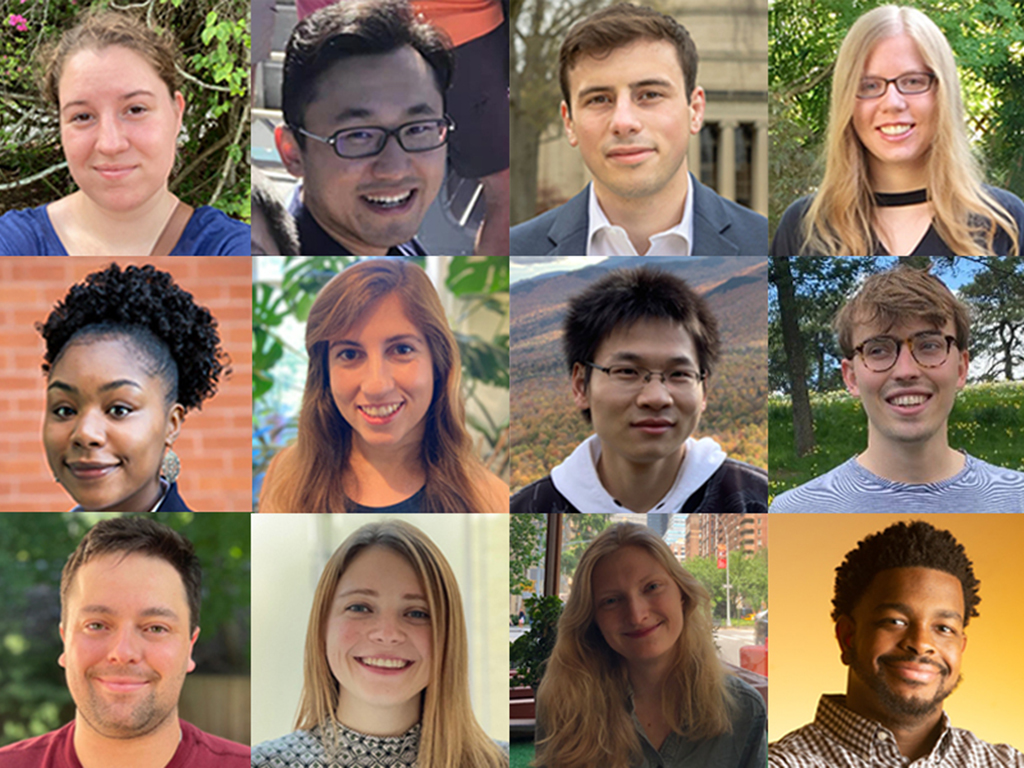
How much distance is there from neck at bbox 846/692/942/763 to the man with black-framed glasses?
85.0 inches

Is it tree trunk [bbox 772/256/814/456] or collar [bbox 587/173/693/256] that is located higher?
collar [bbox 587/173/693/256]

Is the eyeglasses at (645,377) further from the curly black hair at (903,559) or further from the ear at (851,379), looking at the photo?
the curly black hair at (903,559)

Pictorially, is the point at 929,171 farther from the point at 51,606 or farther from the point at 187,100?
the point at 51,606

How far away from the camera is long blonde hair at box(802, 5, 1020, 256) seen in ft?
10.7

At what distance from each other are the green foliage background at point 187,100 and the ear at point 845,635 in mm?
2410

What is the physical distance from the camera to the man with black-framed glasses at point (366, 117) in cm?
327

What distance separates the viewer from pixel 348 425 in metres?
3.34

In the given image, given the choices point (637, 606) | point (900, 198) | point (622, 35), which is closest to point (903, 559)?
point (637, 606)

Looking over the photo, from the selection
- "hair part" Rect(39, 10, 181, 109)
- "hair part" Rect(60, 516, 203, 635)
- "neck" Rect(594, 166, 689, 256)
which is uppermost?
"hair part" Rect(39, 10, 181, 109)

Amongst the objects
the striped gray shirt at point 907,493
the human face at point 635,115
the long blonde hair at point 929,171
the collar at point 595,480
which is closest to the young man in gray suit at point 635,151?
the human face at point 635,115

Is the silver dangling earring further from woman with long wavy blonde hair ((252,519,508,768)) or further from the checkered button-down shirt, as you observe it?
the checkered button-down shirt

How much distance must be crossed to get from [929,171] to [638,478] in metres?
1.38

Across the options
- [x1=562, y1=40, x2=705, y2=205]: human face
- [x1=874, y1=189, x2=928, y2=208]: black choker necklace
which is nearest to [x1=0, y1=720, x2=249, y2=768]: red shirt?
[x1=562, y1=40, x2=705, y2=205]: human face

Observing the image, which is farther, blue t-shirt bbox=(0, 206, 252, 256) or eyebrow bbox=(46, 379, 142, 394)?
blue t-shirt bbox=(0, 206, 252, 256)
